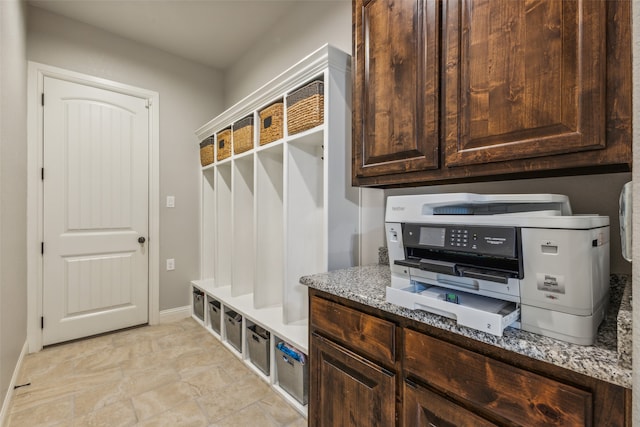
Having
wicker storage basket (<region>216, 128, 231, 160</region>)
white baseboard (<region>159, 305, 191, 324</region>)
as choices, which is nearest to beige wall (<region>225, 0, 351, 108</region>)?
wicker storage basket (<region>216, 128, 231, 160</region>)

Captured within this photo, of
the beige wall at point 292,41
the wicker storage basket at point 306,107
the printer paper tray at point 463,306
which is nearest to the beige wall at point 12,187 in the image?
the wicker storage basket at point 306,107

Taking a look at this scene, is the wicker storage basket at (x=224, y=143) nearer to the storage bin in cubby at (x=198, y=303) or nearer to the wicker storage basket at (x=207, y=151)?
the wicker storage basket at (x=207, y=151)

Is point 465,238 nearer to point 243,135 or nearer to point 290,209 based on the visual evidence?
point 290,209

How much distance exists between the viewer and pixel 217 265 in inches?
120

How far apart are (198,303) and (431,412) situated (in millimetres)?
2778

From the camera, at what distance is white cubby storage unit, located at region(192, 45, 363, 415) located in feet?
5.71

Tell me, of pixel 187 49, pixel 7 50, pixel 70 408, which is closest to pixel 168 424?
pixel 70 408

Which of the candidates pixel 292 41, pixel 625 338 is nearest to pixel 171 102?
pixel 292 41

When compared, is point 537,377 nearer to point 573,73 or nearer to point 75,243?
point 573,73

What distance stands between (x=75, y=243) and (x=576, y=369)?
11.2 feet

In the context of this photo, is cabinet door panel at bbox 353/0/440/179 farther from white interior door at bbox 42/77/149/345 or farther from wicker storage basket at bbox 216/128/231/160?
white interior door at bbox 42/77/149/345

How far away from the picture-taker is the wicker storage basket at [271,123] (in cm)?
207

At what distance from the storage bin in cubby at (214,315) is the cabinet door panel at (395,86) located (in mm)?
2001

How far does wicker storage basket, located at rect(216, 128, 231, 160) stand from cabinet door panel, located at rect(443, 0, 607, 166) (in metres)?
2.06
